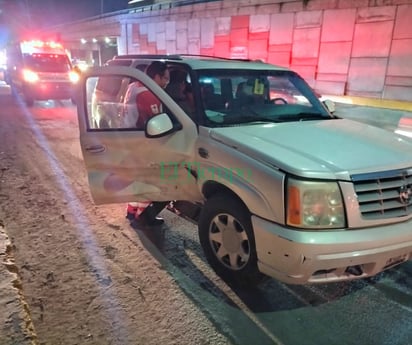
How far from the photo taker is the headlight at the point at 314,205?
2396 millimetres

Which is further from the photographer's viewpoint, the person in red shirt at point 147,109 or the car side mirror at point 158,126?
the person in red shirt at point 147,109

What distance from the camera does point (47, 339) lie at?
96.7 inches

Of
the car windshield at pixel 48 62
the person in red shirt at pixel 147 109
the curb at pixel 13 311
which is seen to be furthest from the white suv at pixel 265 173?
the car windshield at pixel 48 62

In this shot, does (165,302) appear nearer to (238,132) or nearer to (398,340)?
(238,132)

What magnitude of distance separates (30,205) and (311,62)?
35.2 ft

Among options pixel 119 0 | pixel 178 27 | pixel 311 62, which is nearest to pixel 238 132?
pixel 311 62

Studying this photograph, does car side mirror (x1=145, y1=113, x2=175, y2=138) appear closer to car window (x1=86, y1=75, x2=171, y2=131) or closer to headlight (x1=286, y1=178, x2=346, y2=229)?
car window (x1=86, y1=75, x2=171, y2=131)

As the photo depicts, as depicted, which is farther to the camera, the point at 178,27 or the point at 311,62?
the point at 178,27

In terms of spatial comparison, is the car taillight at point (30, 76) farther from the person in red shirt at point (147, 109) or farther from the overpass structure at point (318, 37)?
the person in red shirt at point (147, 109)

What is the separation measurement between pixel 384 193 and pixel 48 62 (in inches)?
618

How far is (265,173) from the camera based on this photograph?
8.34 feet

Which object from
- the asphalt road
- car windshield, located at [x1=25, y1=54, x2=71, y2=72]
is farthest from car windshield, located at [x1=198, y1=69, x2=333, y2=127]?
car windshield, located at [x1=25, y1=54, x2=71, y2=72]

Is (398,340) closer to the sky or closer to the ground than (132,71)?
closer to the ground

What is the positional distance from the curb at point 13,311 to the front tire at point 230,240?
150 centimetres
